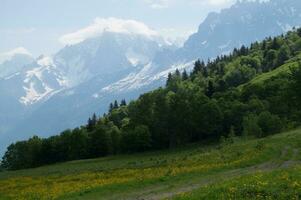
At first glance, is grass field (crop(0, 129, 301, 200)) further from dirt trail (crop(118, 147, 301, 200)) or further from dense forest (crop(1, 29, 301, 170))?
dense forest (crop(1, 29, 301, 170))

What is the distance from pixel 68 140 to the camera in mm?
152250

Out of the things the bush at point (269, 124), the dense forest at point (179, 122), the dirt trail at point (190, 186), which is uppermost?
the dense forest at point (179, 122)

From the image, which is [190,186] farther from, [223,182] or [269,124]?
[269,124]

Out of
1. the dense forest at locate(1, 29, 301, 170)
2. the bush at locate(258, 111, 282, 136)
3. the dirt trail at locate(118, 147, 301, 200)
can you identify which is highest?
the dense forest at locate(1, 29, 301, 170)

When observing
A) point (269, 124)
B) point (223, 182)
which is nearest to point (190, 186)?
point (223, 182)

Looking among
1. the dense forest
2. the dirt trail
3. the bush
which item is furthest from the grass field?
the dense forest

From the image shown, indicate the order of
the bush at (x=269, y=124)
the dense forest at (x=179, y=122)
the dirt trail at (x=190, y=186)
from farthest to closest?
the dense forest at (x=179, y=122)
the bush at (x=269, y=124)
the dirt trail at (x=190, y=186)

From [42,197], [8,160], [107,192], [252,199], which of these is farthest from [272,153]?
[8,160]

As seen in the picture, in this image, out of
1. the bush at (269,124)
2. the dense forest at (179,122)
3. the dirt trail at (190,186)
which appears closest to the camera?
the dirt trail at (190,186)

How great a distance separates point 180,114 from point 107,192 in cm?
8977

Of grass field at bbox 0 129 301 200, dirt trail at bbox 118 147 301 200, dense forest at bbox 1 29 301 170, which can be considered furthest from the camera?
dense forest at bbox 1 29 301 170

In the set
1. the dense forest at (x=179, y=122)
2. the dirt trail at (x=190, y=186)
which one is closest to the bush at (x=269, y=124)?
the dense forest at (x=179, y=122)

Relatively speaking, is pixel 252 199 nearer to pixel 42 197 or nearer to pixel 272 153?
pixel 42 197

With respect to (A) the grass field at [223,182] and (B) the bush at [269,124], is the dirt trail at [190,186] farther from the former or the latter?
(B) the bush at [269,124]
